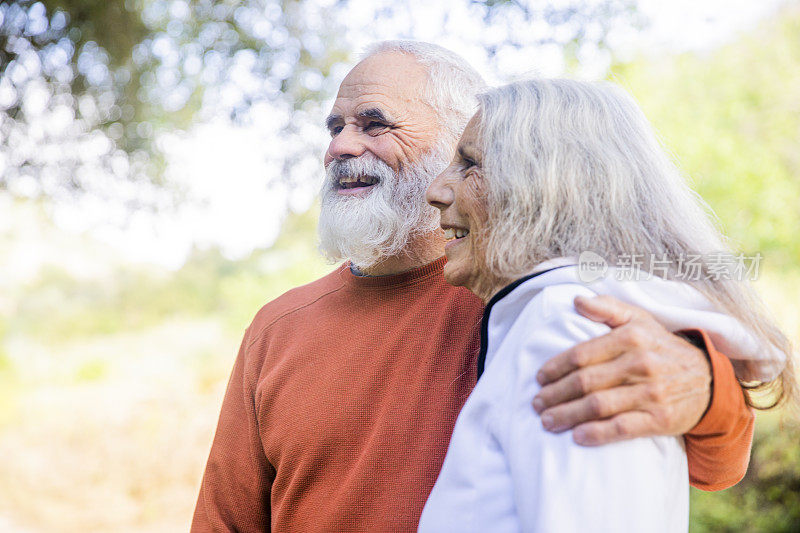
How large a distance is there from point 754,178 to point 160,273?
8.00 metres

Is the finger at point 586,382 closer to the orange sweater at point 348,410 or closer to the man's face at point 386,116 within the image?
the orange sweater at point 348,410

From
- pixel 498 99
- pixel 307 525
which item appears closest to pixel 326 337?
pixel 307 525

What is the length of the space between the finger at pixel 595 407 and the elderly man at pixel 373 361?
144 millimetres

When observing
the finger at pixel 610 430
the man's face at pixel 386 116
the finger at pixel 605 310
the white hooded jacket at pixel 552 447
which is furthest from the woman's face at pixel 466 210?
the man's face at pixel 386 116

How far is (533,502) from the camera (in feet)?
3.42

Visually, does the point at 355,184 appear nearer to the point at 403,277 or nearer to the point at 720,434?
the point at 403,277

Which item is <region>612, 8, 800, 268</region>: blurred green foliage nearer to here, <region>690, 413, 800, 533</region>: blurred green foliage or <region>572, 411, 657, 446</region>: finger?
<region>690, 413, 800, 533</region>: blurred green foliage

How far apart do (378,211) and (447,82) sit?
476 millimetres

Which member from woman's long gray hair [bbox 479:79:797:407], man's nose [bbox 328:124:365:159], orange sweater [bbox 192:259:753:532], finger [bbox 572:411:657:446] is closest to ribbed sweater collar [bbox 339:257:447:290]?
orange sweater [bbox 192:259:753:532]

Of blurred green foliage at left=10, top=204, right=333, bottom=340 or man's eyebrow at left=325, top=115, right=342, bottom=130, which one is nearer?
man's eyebrow at left=325, top=115, right=342, bottom=130

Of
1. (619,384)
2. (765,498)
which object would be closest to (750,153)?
(765,498)

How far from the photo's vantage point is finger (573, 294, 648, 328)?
113 cm

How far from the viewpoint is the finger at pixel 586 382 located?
109 centimetres

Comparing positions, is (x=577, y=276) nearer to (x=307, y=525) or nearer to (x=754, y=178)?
(x=307, y=525)
